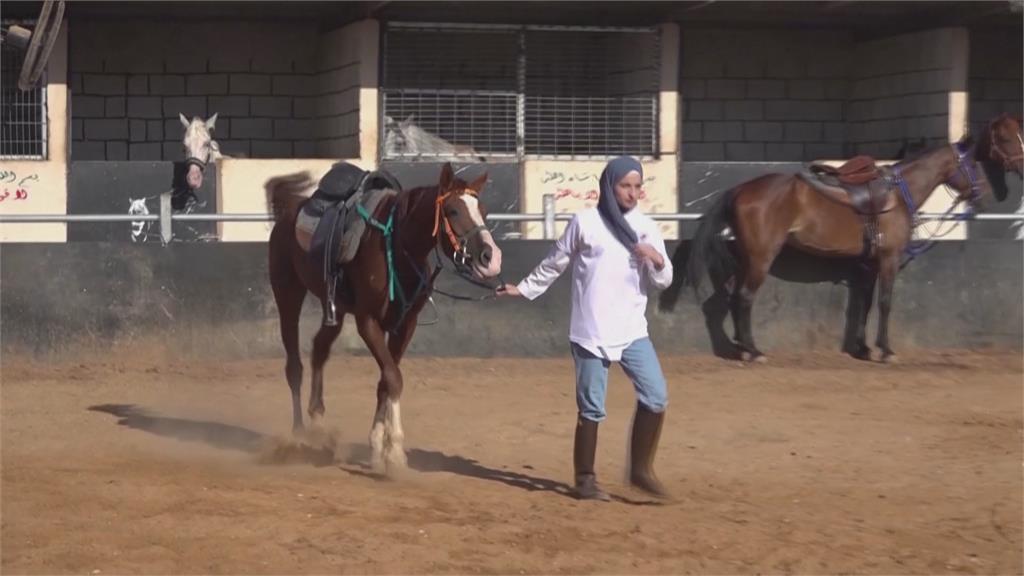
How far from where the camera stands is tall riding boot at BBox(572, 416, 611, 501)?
811cm

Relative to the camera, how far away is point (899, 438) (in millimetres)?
10406

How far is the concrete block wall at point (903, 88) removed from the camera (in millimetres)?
20047

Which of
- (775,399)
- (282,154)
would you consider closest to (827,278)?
(775,399)

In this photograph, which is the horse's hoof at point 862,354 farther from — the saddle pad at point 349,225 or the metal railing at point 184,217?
the saddle pad at point 349,225

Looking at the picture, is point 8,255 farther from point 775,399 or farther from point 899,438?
point 899,438

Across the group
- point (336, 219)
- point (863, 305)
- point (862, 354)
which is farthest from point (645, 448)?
point (863, 305)

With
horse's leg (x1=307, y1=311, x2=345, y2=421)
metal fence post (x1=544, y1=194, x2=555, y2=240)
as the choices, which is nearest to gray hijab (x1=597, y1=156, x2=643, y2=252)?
horse's leg (x1=307, y1=311, x2=345, y2=421)

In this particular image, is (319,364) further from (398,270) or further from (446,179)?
(446,179)

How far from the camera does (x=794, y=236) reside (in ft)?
Result: 45.8

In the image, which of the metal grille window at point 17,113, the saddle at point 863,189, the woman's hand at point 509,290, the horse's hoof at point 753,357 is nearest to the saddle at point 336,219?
the woman's hand at point 509,290

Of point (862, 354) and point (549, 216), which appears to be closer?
point (549, 216)

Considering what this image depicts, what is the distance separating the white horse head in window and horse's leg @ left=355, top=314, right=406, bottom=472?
8.73m

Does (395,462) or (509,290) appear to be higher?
(509,290)

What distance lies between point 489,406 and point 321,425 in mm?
2007
